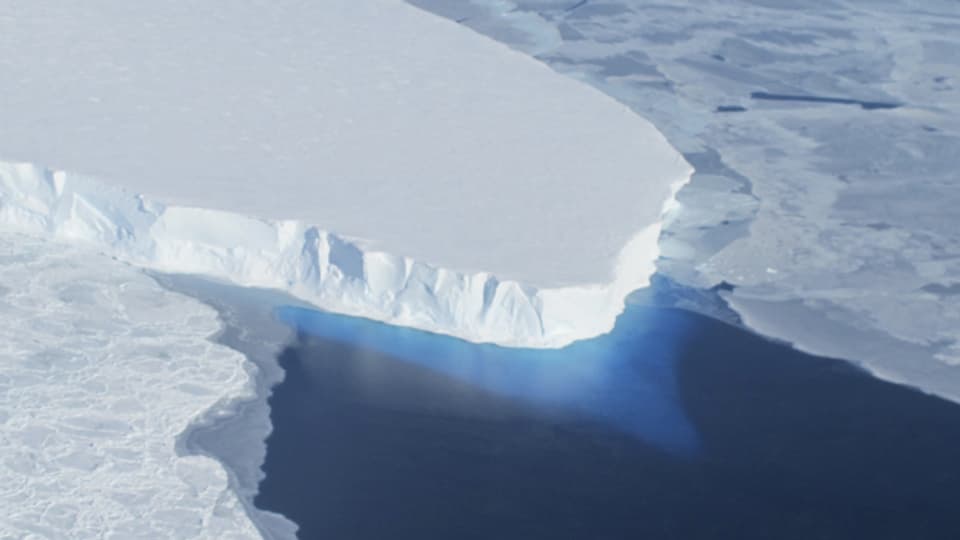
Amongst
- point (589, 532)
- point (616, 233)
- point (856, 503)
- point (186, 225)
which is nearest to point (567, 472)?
point (589, 532)

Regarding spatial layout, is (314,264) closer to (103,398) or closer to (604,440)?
(103,398)

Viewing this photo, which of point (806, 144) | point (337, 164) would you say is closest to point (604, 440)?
point (337, 164)

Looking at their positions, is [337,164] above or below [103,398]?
above

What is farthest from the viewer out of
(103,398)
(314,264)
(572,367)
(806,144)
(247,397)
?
(806,144)

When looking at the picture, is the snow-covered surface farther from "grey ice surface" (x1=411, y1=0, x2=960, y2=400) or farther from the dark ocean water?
"grey ice surface" (x1=411, y1=0, x2=960, y2=400)

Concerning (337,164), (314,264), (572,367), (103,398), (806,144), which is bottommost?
(103,398)

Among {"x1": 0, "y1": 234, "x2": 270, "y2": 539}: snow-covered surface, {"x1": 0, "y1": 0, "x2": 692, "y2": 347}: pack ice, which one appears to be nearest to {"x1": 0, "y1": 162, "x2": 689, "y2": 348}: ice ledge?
{"x1": 0, "y1": 0, "x2": 692, "y2": 347}: pack ice
